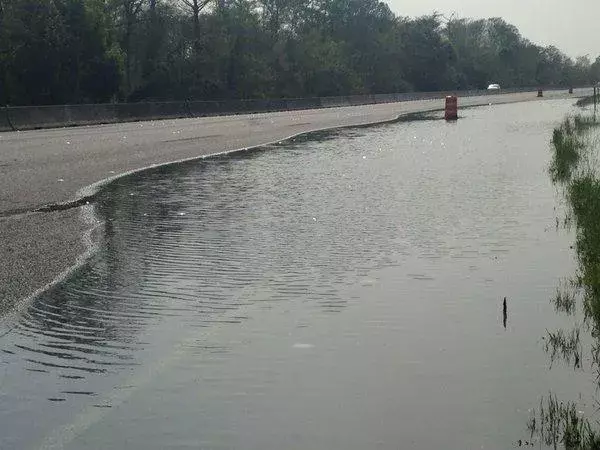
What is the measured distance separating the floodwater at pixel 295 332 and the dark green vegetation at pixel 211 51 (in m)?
61.0

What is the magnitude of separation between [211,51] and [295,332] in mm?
94711

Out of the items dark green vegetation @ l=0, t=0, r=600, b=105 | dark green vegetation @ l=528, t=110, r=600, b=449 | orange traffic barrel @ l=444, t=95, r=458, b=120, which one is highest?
dark green vegetation @ l=0, t=0, r=600, b=105

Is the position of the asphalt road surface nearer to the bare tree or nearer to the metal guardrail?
the metal guardrail

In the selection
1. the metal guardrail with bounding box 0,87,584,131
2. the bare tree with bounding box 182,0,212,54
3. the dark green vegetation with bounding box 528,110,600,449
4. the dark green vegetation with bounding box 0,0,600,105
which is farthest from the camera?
the bare tree with bounding box 182,0,212,54

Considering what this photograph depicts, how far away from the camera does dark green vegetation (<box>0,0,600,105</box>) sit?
73.6m

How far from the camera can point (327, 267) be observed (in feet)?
34.7

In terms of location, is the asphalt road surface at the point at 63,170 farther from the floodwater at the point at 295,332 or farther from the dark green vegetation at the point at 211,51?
the dark green vegetation at the point at 211,51

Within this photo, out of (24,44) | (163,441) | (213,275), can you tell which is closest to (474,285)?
(213,275)

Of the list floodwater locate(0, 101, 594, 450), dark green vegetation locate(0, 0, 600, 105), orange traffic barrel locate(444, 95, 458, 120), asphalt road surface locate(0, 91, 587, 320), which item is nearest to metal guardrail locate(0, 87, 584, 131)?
asphalt road surface locate(0, 91, 587, 320)

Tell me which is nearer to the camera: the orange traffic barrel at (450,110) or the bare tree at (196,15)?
the orange traffic barrel at (450,110)

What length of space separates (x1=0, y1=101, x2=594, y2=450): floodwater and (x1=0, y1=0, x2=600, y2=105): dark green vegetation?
6105cm

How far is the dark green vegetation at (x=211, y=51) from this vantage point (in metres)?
73.6

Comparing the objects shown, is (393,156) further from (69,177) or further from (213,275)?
(213,275)

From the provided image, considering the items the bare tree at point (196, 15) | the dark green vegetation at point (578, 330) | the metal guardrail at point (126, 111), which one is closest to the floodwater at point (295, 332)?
the dark green vegetation at point (578, 330)
